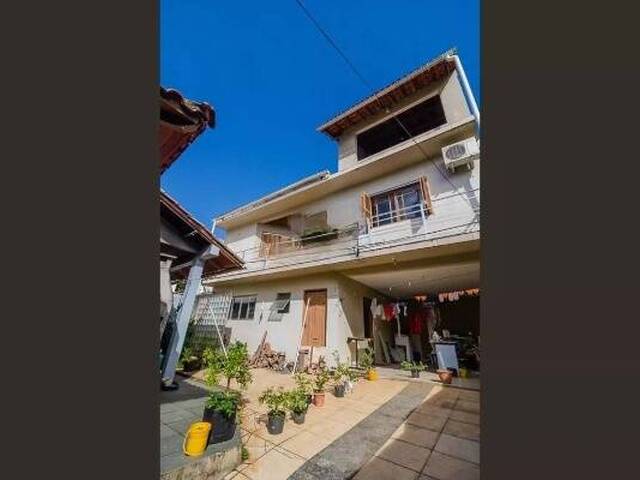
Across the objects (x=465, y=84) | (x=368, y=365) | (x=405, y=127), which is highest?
(x=405, y=127)

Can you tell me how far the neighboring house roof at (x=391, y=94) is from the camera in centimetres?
1032

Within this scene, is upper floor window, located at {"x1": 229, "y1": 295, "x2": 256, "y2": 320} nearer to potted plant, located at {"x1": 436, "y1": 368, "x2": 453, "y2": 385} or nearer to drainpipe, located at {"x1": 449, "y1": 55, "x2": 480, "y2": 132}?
potted plant, located at {"x1": 436, "y1": 368, "x2": 453, "y2": 385}

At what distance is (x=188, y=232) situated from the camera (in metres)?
6.84

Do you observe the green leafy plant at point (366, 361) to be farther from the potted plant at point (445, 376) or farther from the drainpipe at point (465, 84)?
the drainpipe at point (465, 84)

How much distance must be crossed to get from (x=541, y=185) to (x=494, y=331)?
47 centimetres

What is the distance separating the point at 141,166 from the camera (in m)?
0.91

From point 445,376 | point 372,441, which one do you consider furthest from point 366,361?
point 372,441

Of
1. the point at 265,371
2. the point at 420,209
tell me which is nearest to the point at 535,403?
the point at 420,209

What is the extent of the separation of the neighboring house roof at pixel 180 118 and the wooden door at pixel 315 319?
26.2 feet

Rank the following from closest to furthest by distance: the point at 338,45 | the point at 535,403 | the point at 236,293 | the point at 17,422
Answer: the point at 17,422, the point at 535,403, the point at 338,45, the point at 236,293

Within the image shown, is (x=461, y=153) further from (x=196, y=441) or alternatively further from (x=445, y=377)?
(x=196, y=441)

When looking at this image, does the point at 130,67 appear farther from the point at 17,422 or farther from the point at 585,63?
the point at 585,63

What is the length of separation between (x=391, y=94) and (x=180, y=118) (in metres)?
10.2

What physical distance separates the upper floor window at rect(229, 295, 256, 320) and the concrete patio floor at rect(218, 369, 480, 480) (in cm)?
636
